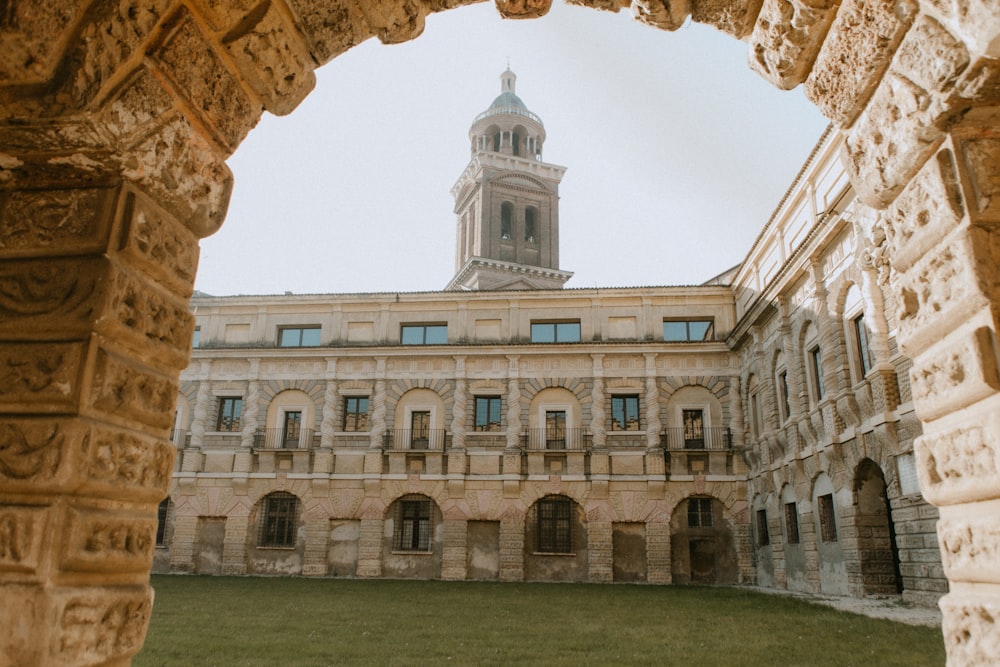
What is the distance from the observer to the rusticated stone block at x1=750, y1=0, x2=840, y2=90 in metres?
3.05

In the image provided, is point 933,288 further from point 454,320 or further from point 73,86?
point 454,320

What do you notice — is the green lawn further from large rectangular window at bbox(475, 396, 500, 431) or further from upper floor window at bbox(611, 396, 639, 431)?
large rectangular window at bbox(475, 396, 500, 431)

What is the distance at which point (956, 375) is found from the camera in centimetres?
262

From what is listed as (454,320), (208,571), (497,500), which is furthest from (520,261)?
(208,571)

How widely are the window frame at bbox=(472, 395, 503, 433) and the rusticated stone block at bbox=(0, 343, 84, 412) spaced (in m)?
22.8

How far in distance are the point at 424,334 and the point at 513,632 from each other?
678 inches

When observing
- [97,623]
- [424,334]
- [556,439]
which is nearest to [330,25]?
[97,623]

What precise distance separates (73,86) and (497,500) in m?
22.8

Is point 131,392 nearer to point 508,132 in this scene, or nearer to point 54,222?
point 54,222

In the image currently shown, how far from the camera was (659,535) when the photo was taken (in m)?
23.6

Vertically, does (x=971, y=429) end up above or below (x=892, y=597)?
above

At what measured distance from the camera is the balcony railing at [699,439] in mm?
23984

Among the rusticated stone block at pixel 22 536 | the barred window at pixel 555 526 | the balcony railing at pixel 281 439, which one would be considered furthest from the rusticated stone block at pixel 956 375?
the balcony railing at pixel 281 439

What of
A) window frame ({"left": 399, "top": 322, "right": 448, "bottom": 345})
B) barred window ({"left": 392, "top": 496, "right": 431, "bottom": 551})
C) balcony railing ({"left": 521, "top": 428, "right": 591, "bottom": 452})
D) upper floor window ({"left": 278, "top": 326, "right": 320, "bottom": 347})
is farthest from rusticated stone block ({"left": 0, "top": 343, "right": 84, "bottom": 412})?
upper floor window ({"left": 278, "top": 326, "right": 320, "bottom": 347})
